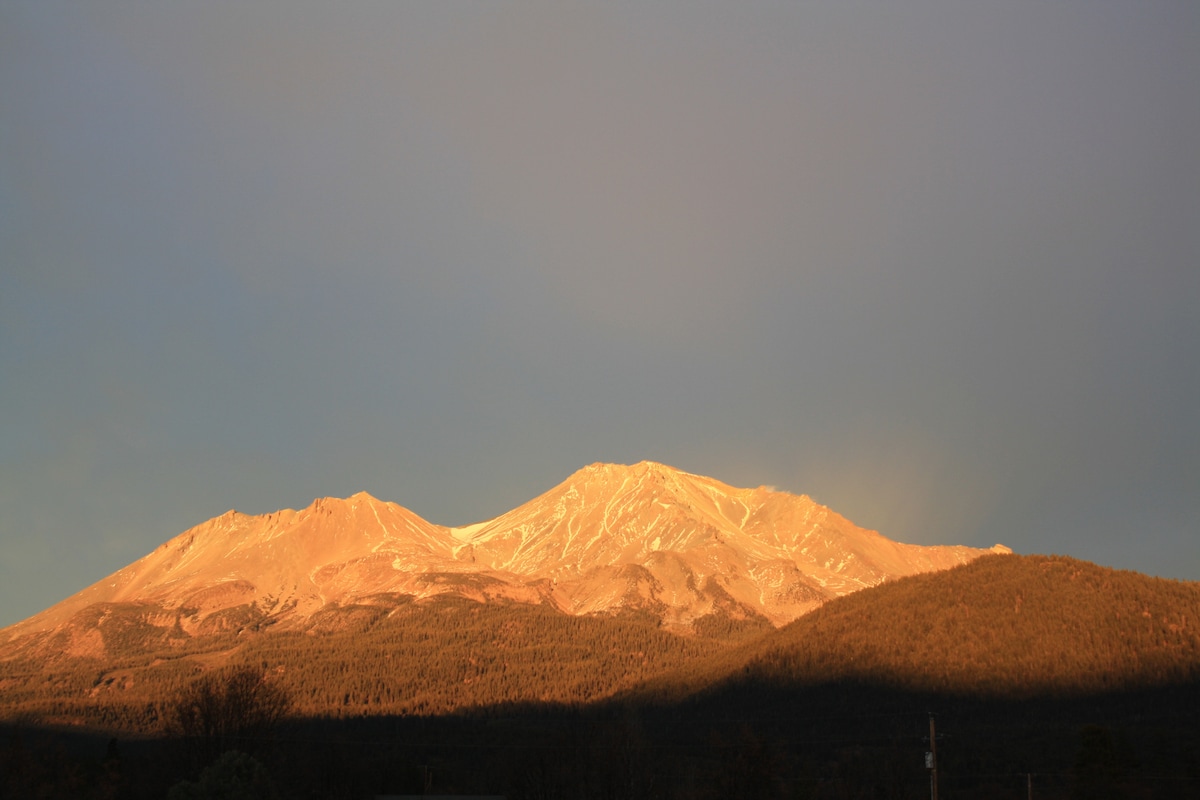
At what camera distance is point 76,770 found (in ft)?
328

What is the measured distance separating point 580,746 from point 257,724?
153 feet

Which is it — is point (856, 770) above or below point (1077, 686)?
below

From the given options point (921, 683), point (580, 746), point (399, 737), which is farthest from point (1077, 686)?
point (399, 737)

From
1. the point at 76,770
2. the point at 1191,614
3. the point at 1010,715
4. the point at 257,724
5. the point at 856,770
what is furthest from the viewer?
the point at 1191,614

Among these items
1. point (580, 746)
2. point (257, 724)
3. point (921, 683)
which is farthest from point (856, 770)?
point (257, 724)

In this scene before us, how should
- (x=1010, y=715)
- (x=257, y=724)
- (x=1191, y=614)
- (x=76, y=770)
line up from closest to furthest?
(x=76, y=770), (x=257, y=724), (x=1010, y=715), (x=1191, y=614)

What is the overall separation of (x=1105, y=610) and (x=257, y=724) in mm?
163094

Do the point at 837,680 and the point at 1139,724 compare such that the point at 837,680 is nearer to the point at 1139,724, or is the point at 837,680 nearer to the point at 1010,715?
the point at 1010,715

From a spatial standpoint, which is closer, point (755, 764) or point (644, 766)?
point (755, 764)

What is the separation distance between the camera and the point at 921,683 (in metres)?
191

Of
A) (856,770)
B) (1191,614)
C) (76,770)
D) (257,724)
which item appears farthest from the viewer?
(1191,614)

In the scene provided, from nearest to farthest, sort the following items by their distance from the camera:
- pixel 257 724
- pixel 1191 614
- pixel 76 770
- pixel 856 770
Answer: pixel 76 770 → pixel 257 724 → pixel 856 770 → pixel 1191 614

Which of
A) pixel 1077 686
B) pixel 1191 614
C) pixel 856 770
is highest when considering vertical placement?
pixel 1191 614

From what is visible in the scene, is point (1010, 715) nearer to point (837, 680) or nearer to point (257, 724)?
point (837, 680)
